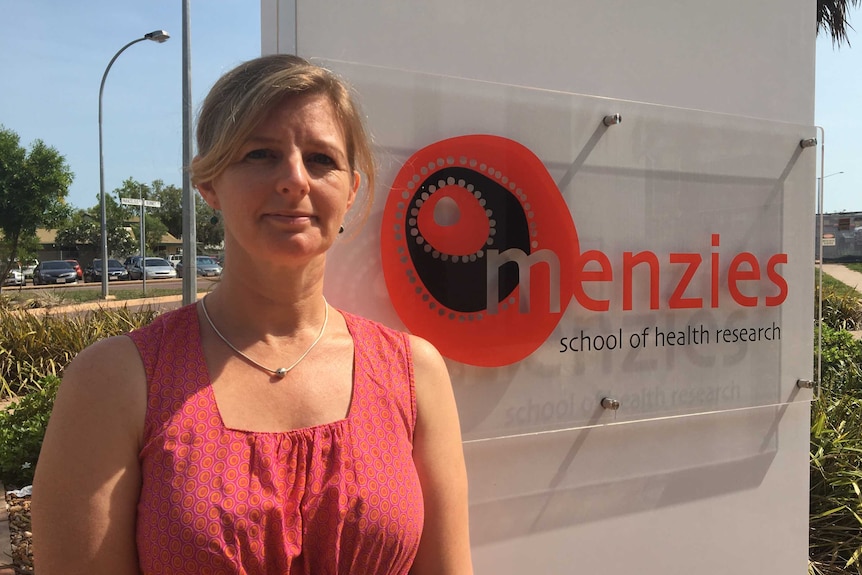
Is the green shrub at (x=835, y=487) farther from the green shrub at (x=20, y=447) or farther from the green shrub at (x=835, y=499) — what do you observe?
the green shrub at (x=20, y=447)

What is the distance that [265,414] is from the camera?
4.58 ft

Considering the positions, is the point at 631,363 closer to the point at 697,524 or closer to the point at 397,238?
the point at 697,524

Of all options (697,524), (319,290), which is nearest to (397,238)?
(319,290)

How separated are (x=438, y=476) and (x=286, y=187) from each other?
74cm

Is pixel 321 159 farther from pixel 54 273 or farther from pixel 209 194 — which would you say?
pixel 54 273

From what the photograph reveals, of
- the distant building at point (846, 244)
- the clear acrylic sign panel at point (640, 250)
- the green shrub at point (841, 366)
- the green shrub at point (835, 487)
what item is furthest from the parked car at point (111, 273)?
the clear acrylic sign panel at point (640, 250)

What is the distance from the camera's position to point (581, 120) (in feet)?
8.12

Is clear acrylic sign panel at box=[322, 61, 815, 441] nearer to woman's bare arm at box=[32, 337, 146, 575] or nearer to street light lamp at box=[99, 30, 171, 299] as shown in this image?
woman's bare arm at box=[32, 337, 146, 575]

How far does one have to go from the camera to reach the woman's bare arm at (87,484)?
1.21 meters

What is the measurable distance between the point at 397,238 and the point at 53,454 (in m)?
1.17

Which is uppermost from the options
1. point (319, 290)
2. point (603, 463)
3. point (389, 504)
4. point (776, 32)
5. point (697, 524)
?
point (776, 32)

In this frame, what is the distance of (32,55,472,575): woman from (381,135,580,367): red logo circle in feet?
1.56

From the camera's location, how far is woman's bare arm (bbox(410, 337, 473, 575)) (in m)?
1.54

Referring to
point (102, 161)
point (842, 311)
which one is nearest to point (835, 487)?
point (842, 311)
